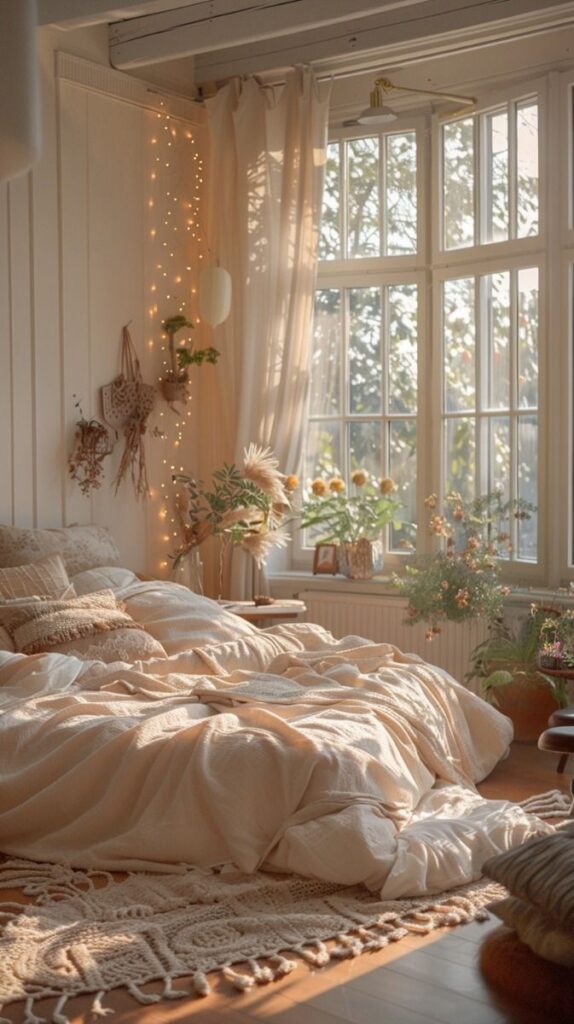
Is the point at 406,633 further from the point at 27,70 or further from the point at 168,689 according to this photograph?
the point at 27,70

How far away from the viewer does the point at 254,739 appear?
3.94 m

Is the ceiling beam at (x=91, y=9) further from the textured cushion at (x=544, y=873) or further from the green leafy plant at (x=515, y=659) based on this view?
the textured cushion at (x=544, y=873)

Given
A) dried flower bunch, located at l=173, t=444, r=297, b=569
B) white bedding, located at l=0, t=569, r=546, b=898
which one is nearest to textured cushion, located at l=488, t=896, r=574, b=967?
white bedding, located at l=0, t=569, r=546, b=898

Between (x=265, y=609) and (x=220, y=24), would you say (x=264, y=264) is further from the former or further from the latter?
(x=265, y=609)

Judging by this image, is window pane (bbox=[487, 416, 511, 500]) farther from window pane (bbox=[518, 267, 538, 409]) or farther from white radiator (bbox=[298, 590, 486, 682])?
white radiator (bbox=[298, 590, 486, 682])

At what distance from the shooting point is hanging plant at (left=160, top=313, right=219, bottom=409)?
6871mm

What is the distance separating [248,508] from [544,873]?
3.54 meters

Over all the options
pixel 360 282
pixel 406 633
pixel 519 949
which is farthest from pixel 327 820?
pixel 360 282

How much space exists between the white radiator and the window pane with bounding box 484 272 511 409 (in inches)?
45.0

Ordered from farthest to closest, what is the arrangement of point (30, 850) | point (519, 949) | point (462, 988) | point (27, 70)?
point (30, 850)
point (519, 949)
point (462, 988)
point (27, 70)

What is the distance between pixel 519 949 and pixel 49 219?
4198mm

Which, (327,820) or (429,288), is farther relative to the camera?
(429,288)

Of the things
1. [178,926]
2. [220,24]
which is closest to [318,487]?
[220,24]

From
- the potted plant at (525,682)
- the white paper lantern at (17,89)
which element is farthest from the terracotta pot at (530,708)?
the white paper lantern at (17,89)
